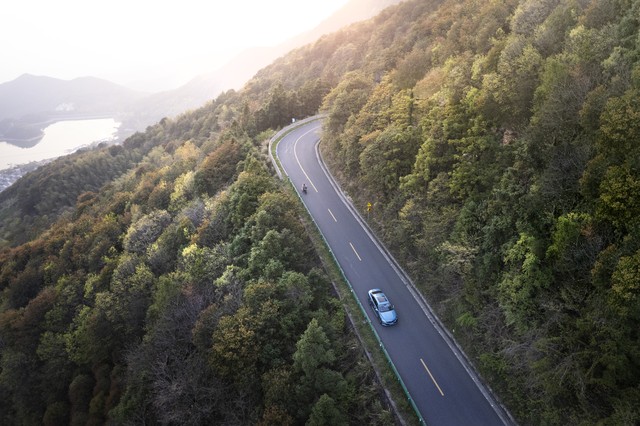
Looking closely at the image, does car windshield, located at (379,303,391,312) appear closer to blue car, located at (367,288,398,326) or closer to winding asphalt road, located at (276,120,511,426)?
blue car, located at (367,288,398,326)

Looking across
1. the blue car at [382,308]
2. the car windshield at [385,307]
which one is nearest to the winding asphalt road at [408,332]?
the blue car at [382,308]

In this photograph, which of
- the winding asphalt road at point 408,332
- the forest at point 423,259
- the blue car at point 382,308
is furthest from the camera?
the blue car at point 382,308

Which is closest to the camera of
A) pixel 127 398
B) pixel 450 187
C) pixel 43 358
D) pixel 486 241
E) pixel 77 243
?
pixel 486 241

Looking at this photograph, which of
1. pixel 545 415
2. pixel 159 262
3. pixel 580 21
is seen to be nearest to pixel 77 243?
pixel 159 262

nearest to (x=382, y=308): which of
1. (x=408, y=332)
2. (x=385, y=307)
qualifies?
(x=385, y=307)

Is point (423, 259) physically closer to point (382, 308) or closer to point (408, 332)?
point (382, 308)

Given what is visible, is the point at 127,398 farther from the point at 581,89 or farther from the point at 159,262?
the point at 581,89

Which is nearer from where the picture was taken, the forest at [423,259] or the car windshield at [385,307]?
the forest at [423,259]

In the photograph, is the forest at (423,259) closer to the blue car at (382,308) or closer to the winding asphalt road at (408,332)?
the winding asphalt road at (408,332)
